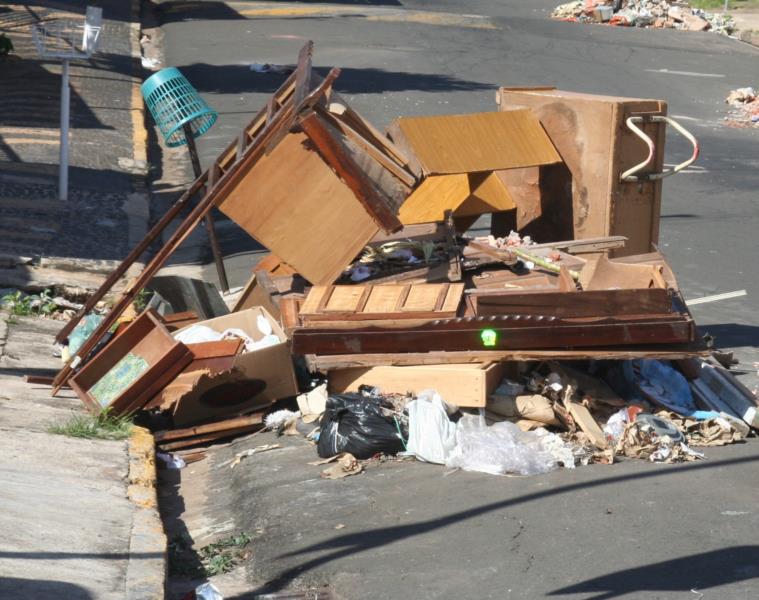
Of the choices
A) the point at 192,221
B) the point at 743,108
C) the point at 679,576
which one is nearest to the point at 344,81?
the point at 743,108

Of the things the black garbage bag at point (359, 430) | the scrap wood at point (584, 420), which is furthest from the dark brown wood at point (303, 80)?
the scrap wood at point (584, 420)

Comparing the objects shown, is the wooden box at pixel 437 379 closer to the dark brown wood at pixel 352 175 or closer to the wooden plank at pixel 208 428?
the wooden plank at pixel 208 428

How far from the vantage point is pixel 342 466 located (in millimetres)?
6773

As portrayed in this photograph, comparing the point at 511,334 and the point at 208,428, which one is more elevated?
the point at 511,334

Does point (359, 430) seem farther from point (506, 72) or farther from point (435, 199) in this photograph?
point (506, 72)

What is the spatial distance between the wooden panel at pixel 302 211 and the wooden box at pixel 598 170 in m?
1.92

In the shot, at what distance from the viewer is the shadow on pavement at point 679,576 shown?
5.06 meters

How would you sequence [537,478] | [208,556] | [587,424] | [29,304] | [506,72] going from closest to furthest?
[208,556] → [537,478] → [587,424] → [29,304] → [506,72]

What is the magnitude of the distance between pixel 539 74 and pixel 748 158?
6439 mm

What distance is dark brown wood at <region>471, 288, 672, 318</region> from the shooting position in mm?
7168

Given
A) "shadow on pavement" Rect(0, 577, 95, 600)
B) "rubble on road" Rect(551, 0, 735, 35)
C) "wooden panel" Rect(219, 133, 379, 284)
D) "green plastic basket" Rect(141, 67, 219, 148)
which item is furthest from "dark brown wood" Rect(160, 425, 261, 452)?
"rubble on road" Rect(551, 0, 735, 35)

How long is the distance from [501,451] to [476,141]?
275 centimetres

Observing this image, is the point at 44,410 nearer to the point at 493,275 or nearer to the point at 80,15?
the point at 493,275

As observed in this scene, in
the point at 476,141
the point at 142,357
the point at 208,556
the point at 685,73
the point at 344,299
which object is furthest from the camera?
the point at 685,73
